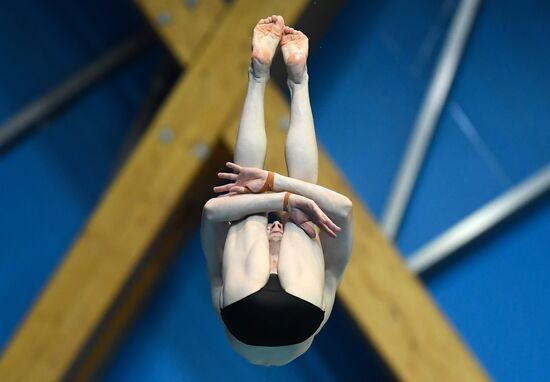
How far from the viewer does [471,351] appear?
1178mm

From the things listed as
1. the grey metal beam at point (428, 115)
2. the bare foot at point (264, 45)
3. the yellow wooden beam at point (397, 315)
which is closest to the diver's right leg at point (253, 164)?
the bare foot at point (264, 45)

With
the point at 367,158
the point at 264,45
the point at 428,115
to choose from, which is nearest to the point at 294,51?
the point at 264,45

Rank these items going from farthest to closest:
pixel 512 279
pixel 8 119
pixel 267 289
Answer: pixel 8 119 → pixel 512 279 → pixel 267 289

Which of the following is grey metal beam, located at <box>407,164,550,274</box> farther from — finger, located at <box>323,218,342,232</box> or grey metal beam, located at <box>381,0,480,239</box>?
finger, located at <box>323,218,342,232</box>

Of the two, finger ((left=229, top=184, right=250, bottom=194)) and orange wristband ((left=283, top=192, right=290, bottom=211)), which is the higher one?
finger ((left=229, top=184, right=250, bottom=194))

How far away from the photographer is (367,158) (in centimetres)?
113

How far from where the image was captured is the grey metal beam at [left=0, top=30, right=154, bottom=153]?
1357 mm

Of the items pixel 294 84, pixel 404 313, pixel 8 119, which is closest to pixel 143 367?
pixel 404 313

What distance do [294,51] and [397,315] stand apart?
0.61 m

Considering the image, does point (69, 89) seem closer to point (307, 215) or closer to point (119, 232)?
point (119, 232)

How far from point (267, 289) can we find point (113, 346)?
2.16 feet

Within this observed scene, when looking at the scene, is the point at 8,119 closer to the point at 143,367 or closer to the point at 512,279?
the point at 143,367

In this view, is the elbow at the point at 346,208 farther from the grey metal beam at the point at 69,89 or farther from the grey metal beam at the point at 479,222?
the grey metal beam at the point at 69,89

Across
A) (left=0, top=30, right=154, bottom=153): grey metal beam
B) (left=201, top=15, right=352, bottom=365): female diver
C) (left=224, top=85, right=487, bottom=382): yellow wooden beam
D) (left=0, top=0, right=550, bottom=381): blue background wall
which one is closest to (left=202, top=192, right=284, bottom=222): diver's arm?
(left=201, top=15, right=352, bottom=365): female diver
